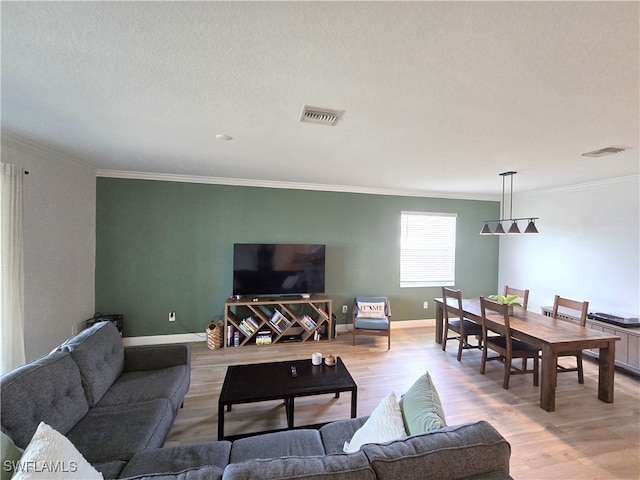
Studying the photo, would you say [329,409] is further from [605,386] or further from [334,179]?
[334,179]

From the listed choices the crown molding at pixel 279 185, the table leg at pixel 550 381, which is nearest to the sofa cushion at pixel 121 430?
the crown molding at pixel 279 185

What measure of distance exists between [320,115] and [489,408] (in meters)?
2.97

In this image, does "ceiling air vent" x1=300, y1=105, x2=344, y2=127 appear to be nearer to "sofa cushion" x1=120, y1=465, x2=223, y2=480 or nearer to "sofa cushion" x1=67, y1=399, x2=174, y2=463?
"sofa cushion" x1=120, y1=465, x2=223, y2=480

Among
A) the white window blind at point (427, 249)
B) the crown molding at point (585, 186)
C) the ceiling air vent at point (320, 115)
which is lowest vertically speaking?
the white window blind at point (427, 249)

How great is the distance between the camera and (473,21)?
1.09 meters

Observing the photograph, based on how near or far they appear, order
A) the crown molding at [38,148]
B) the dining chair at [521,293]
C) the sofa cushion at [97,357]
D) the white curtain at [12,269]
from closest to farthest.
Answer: the sofa cushion at [97,357]
the white curtain at [12,269]
the crown molding at [38,148]
the dining chair at [521,293]

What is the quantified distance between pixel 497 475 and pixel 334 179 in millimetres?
3619

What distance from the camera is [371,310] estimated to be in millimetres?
4352

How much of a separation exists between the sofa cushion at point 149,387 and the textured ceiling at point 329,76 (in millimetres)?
2001

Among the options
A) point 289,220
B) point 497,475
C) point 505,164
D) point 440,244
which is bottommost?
point 497,475

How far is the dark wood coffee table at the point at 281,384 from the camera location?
196 centimetres

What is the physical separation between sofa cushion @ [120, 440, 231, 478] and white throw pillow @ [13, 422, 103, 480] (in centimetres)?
32

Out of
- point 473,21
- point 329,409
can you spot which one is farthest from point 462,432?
point 329,409

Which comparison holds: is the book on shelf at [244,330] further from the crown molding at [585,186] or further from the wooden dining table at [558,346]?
the crown molding at [585,186]
